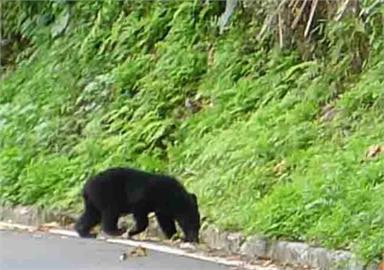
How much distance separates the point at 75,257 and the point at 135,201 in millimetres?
1426

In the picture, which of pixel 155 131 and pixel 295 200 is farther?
pixel 155 131

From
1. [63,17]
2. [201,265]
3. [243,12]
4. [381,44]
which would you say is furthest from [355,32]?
[63,17]

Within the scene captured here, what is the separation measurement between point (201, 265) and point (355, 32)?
14.8 ft

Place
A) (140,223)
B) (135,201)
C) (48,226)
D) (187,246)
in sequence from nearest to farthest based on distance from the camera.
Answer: (187,246) → (135,201) → (140,223) → (48,226)

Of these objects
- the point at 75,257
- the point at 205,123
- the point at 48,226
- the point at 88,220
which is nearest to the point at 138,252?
the point at 75,257

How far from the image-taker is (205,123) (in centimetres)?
1536

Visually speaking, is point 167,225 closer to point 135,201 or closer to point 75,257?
point 135,201

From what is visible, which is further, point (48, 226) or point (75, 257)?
point (48, 226)

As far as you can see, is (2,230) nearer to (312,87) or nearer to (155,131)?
(155,131)

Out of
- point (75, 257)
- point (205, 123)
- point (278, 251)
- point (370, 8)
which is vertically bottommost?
point (75, 257)

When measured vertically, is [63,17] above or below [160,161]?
Answer: above

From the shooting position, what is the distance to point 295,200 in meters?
11.8

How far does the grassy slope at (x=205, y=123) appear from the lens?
1167 centimetres

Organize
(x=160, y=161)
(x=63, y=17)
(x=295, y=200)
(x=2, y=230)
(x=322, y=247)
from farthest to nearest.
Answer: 1. (x=63, y=17)
2. (x=160, y=161)
3. (x=2, y=230)
4. (x=295, y=200)
5. (x=322, y=247)
